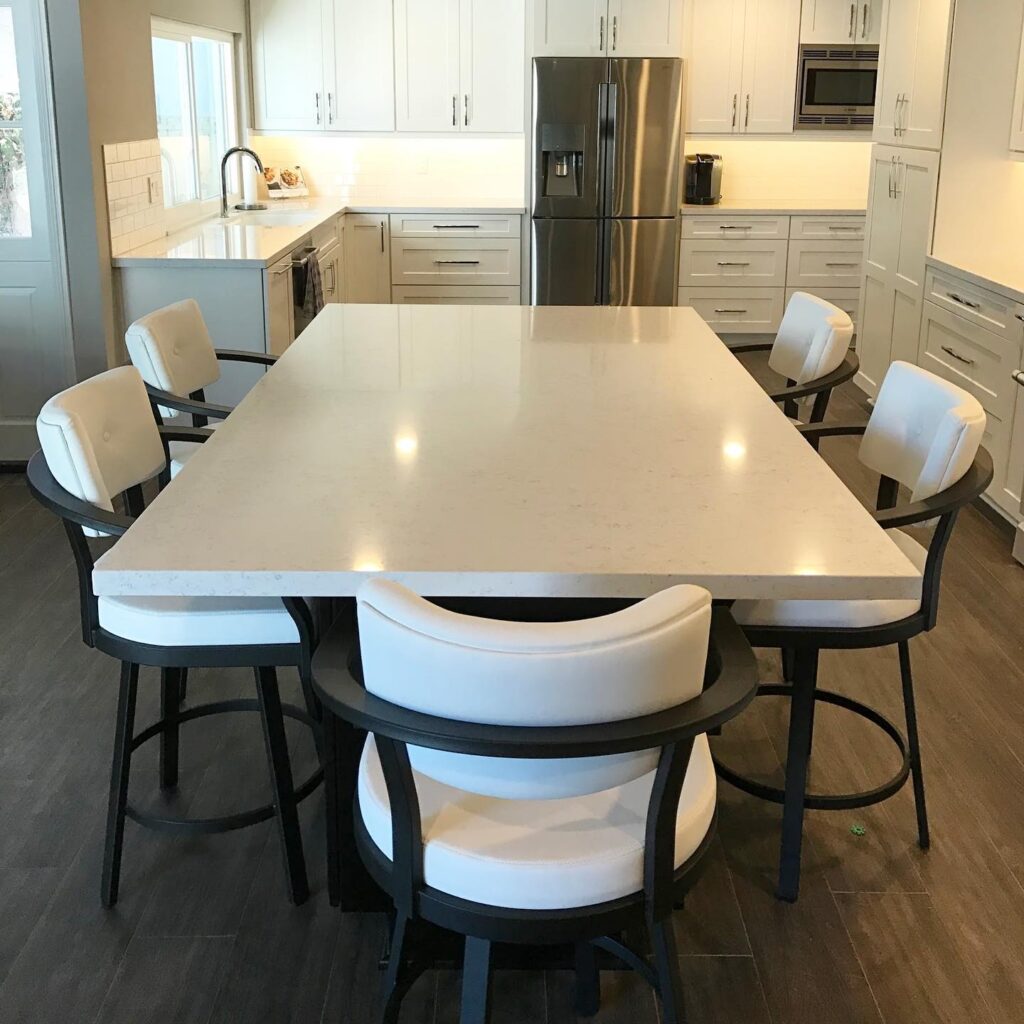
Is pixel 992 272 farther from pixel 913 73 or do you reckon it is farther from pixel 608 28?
pixel 608 28

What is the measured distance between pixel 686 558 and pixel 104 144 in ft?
11.8

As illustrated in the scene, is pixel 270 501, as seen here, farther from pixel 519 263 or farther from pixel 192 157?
pixel 519 263

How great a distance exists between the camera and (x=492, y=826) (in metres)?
1.52

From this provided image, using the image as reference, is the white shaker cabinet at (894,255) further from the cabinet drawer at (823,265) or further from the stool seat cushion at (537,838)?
the stool seat cushion at (537,838)

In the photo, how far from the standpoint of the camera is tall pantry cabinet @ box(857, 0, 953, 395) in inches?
197

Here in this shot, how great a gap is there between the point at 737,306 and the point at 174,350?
15.9 ft

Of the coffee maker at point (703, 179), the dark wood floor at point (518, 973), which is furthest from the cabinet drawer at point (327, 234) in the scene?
the dark wood floor at point (518, 973)

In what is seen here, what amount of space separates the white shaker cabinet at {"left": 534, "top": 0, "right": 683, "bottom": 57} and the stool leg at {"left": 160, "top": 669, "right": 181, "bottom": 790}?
5048mm

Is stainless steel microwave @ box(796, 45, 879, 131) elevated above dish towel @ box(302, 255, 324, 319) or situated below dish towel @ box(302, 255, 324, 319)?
above

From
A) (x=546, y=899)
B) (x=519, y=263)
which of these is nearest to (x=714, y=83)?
(x=519, y=263)

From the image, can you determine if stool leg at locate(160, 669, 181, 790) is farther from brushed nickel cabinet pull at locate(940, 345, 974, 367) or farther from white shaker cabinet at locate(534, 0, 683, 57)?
white shaker cabinet at locate(534, 0, 683, 57)

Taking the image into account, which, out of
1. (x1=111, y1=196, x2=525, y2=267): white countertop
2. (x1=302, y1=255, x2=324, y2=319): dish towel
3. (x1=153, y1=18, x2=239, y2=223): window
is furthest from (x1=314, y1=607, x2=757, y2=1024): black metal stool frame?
(x1=153, y1=18, x2=239, y2=223): window

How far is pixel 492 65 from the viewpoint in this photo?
701cm

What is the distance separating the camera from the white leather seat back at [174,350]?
9.43 ft
